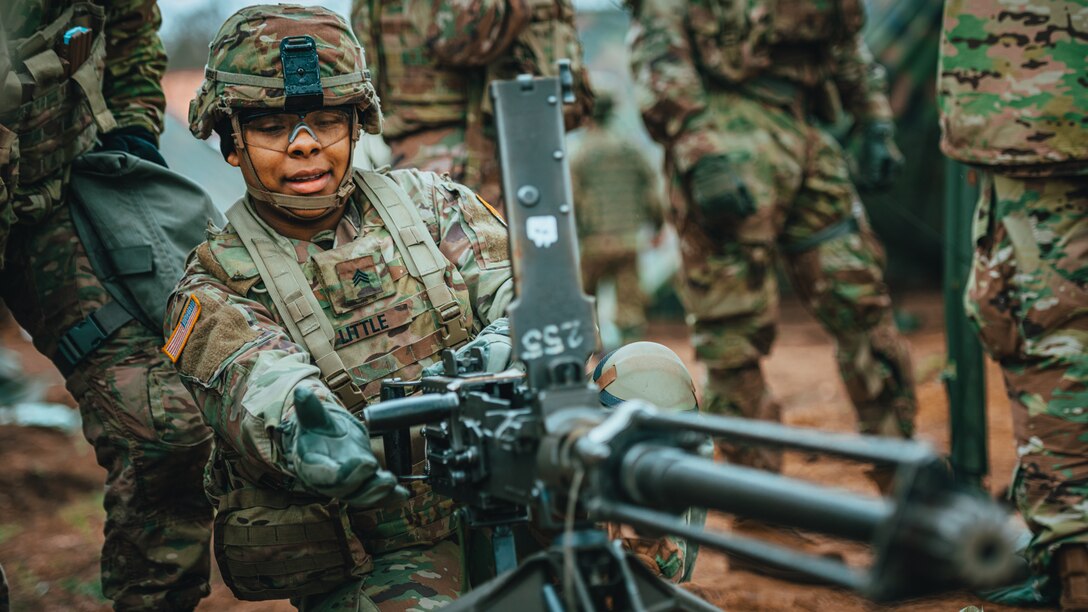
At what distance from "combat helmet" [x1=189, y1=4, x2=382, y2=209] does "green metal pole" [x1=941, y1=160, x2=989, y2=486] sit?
3014mm

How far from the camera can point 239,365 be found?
268 centimetres

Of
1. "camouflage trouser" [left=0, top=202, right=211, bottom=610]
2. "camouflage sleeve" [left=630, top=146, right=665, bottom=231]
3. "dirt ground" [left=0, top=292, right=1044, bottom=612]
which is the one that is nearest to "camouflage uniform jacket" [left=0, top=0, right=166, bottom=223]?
Answer: "camouflage trouser" [left=0, top=202, right=211, bottom=610]

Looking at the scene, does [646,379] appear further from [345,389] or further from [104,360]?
[104,360]

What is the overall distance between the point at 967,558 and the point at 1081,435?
2.31 m

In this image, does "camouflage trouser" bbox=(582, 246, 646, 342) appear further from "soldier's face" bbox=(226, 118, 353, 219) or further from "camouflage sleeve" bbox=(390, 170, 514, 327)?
"soldier's face" bbox=(226, 118, 353, 219)

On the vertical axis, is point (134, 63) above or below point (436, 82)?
above

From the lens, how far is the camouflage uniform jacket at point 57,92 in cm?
346

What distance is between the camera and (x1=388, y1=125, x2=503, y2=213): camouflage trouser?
200 inches

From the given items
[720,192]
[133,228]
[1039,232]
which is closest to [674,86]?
[720,192]

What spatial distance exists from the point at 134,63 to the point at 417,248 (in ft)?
5.88

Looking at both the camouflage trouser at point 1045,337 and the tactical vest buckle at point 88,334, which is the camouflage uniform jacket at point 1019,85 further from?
the tactical vest buckle at point 88,334

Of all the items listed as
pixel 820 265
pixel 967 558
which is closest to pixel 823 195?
pixel 820 265

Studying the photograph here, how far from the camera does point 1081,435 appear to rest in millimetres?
3477

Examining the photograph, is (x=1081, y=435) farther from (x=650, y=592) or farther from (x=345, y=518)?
(x=345, y=518)
